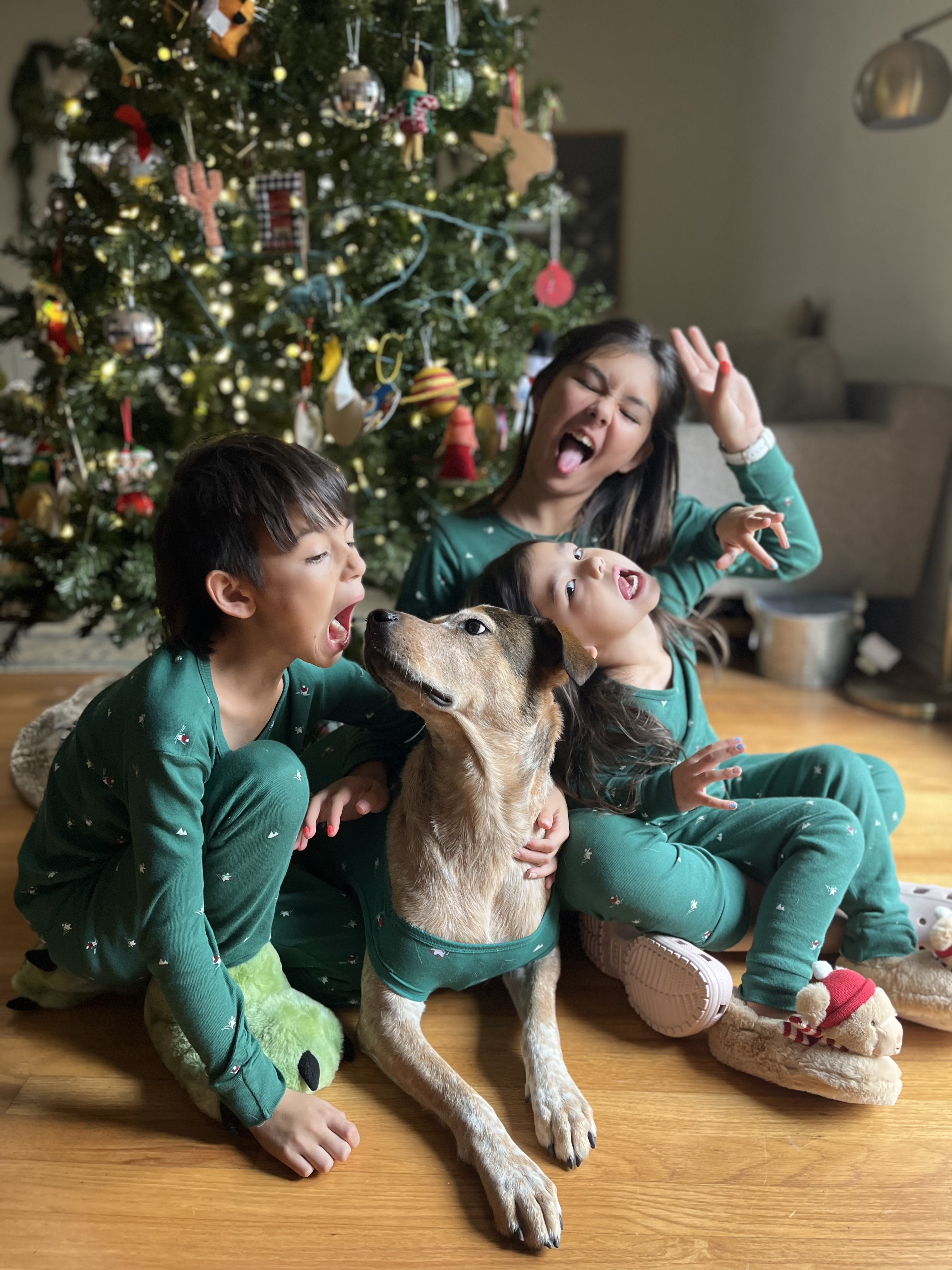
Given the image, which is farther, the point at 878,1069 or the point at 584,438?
the point at 584,438

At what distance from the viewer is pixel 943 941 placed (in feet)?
4.79

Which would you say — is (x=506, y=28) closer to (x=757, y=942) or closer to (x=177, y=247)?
(x=177, y=247)

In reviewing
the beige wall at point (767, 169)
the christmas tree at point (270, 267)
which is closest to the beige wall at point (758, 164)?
the beige wall at point (767, 169)

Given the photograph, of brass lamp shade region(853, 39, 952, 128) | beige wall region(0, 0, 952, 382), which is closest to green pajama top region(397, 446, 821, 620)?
brass lamp shade region(853, 39, 952, 128)

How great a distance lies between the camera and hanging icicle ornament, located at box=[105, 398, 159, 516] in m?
2.16

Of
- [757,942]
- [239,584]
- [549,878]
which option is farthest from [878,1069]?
[239,584]

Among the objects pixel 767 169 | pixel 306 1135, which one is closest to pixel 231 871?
pixel 306 1135

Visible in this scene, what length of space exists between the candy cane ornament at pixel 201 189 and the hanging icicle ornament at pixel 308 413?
0.94 feet

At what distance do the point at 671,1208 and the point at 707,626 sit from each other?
995 millimetres

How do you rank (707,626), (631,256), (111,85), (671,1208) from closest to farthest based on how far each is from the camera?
(671,1208)
(707,626)
(111,85)
(631,256)

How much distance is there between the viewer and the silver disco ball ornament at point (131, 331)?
81.1 inches

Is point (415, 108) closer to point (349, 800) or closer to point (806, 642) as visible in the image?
point (349, 800)

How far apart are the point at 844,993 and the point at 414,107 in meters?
1.83

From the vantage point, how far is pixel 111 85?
222 cm
